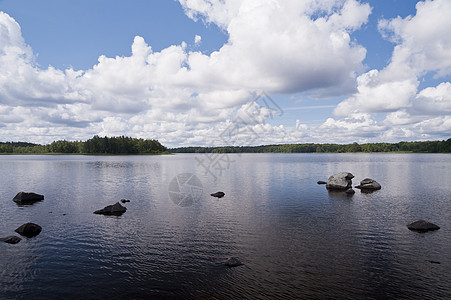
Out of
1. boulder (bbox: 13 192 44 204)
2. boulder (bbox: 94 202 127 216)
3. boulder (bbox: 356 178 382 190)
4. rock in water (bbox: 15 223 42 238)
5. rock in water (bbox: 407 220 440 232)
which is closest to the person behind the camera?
rock in water (bbox: 15 223 42 238)

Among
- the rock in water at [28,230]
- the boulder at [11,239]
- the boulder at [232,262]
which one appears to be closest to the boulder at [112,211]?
the rock in water at [28,230]

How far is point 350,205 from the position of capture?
44.8m

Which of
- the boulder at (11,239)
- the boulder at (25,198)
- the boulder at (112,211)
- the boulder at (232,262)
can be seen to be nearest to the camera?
the boulder at (232,262)

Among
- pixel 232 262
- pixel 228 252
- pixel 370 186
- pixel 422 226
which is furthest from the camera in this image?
pixel 370 186

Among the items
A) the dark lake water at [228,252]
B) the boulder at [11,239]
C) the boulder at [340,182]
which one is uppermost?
the boulder at [340,182]

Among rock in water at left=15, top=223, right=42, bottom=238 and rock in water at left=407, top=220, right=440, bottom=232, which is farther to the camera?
rock in water at left=407, top=220, right=440, bottom=232

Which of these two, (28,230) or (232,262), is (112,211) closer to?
(28,230)

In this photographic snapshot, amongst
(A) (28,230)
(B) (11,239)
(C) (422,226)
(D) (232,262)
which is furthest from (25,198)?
(C) (422,226)

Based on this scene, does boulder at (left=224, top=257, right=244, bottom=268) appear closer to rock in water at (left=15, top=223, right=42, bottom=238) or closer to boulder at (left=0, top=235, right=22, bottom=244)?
boulder at (left=0, top=235, right=22, bottom=244)

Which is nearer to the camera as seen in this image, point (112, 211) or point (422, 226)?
point (422, 226)

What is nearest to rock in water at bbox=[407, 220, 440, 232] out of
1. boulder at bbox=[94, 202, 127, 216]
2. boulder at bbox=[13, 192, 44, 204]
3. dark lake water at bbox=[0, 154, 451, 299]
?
dark lake water at bbox=[0, 154, 451, 299]

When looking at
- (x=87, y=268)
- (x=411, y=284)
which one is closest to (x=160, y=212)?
(x=87, y=268)

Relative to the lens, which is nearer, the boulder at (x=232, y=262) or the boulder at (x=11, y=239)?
the boulder at (x=232, y=262)

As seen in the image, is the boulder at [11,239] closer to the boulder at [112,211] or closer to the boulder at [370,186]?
the boulder at [112,211]
